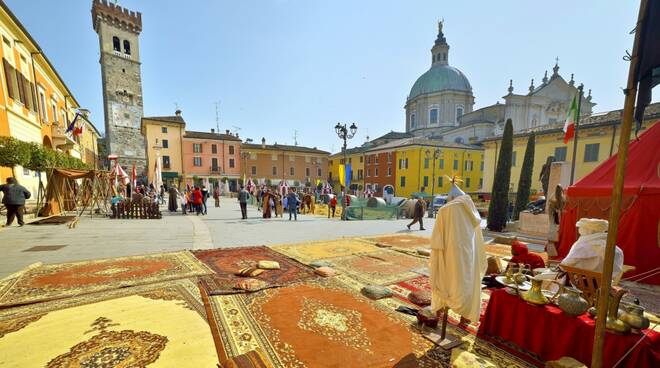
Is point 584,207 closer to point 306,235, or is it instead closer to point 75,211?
point 306,235

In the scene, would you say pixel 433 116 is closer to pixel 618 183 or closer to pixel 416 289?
pixel 416 289

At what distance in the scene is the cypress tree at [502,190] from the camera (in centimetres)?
1220

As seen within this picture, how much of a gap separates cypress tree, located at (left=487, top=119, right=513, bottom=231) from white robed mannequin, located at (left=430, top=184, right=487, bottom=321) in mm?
11016

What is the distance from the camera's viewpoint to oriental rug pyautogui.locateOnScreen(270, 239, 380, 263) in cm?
684

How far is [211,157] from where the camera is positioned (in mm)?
40188

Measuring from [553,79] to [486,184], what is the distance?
75.5 ft

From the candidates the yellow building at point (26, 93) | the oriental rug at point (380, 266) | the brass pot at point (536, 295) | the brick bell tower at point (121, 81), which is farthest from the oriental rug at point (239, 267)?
the brick bell tower at point (121, 81)

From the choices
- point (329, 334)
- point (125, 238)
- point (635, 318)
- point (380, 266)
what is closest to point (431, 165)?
point (380, 266)

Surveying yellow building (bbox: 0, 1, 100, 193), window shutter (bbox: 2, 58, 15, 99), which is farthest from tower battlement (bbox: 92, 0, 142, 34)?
window shutter (bbox: 2, 58, 15, 99)

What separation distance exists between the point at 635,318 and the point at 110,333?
5.39 meters

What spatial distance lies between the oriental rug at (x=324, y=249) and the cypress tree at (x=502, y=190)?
7698mm

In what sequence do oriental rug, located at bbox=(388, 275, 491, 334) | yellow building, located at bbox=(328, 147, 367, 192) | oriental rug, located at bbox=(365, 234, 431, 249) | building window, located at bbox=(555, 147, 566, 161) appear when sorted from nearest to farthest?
1. oriental rug, located at bbox=(388, 275, 491, 334)
2. oriental rug, located at bbox=(365, 234, 431, 249)
3. building window, located at bbox=(555, 147, 566, 161)
4. yellow building, located at bbox=(328, 147, 367, 192)

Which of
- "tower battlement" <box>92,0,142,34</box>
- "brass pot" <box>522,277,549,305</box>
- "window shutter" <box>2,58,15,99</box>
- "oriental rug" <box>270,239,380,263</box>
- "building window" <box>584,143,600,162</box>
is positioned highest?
"tower battlement" <box>92,0,142,34</box>

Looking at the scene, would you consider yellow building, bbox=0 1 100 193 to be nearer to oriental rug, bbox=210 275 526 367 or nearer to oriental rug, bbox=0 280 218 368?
oriental rug, bbox=0 280 218 368
